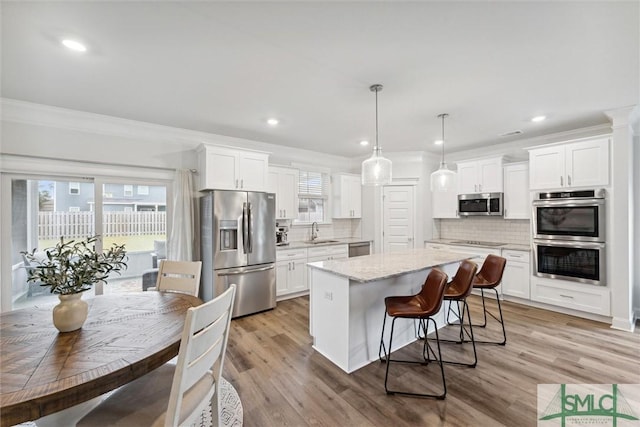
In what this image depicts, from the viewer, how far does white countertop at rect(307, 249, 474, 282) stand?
2.33 meters

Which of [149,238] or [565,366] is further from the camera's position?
[149,238]

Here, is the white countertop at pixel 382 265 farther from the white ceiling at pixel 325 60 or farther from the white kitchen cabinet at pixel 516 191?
the white kitchen cabinet at pixel 516 191

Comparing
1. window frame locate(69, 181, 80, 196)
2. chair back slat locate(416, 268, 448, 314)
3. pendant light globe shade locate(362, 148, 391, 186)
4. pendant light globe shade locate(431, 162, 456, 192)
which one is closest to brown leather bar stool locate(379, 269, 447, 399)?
chair back slat locate(416, 268, 448, 314)

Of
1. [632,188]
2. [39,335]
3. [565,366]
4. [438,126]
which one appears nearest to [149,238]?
[39,335]

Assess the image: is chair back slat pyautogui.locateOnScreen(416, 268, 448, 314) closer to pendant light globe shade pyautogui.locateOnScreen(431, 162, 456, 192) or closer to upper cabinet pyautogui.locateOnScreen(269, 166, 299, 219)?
pendant light globe shade pyautogui.locateOnScreen(431, 162, 456, 192)

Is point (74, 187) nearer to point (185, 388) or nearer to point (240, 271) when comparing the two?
point (240, 271)

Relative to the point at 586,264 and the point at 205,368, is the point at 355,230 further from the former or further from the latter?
the point at 205,368

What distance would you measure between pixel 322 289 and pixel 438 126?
2.81 m

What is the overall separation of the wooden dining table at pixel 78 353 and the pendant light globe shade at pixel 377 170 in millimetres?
1918

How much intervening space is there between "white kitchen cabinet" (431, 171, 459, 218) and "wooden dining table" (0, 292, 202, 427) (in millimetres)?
4824

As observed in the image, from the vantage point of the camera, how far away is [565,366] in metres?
2.53

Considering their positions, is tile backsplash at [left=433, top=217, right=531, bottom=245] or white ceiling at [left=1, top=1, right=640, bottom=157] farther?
tile backsplash at [left=433, top=217, right=531, bottom=245]

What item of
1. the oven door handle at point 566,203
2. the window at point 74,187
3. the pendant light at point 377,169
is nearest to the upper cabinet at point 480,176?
the oven door handle at point 566,203

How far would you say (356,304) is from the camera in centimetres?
254
